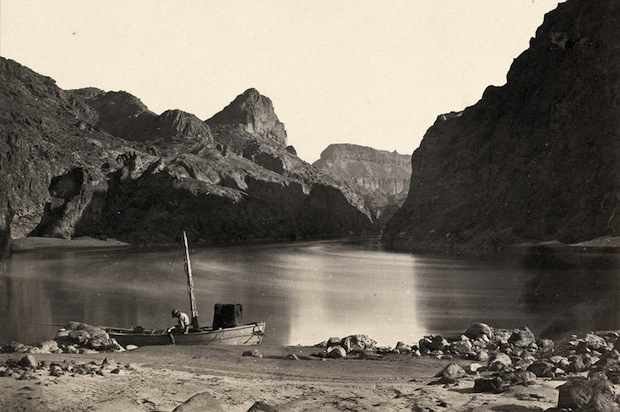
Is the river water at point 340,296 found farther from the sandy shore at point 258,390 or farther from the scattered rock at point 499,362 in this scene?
the sandy shore at point 258,390

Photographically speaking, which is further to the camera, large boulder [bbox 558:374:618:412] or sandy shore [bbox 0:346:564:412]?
sandy shore [bbox 0:346:564:412]

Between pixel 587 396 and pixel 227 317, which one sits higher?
pixel 587 396

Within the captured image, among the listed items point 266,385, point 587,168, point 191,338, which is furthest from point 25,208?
point 266,385

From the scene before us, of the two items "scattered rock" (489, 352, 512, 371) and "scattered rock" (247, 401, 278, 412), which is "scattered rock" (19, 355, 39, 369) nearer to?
"scattered rock" (247, 401, 278, 412)

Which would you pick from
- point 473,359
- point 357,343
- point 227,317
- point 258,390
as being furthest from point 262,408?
point 227,317

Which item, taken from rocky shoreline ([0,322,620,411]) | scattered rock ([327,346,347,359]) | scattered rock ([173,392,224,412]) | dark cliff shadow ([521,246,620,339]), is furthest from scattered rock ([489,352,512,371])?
scattered rock ([173,392,224,412])

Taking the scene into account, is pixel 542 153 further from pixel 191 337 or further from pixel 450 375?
pixel 450 375

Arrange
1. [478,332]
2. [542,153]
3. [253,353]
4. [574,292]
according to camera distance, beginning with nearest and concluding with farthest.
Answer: [253,353] → [478,332] → [574,292] → [542,153]

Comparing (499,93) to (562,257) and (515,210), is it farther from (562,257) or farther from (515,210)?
(562,257)

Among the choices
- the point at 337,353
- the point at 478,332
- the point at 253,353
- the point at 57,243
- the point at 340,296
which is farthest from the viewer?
the point at 57,243
